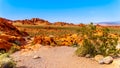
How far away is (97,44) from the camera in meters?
16.2

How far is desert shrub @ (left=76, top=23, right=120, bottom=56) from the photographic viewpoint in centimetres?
1574

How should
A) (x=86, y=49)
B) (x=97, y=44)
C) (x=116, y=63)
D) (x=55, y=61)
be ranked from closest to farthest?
(x=116, y=63) < (x=55, y=61) < (x=86, y=49) < (x=97, y=44)

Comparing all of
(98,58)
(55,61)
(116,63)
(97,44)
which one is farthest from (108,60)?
(55,61)

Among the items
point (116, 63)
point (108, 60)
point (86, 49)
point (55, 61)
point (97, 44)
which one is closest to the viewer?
point (116, 63)

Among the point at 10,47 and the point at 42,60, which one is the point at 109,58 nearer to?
the point at 42,60

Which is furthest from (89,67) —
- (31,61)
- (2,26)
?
(2,26)

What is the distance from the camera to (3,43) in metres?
20.6

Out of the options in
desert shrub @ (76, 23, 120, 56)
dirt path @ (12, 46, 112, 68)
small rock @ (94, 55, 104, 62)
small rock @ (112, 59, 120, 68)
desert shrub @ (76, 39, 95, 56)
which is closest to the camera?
small rock @ (112, 59, 120, 68)

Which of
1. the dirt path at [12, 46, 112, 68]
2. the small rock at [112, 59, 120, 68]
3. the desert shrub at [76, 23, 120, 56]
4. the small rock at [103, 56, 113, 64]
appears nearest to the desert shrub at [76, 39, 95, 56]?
the desert shrub at [76, 23, 120, 56]

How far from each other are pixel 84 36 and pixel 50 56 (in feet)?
7.58

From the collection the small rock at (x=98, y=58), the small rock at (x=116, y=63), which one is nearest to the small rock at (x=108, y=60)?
the small rock at (x=116, y=63)

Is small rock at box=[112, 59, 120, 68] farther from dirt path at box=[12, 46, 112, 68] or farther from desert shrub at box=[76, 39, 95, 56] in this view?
desert shrub at box=[76, 39, 95, 56]

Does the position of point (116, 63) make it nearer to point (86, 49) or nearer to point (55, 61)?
point (86, 49)

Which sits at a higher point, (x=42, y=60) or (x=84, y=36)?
(x=84, y=36)
